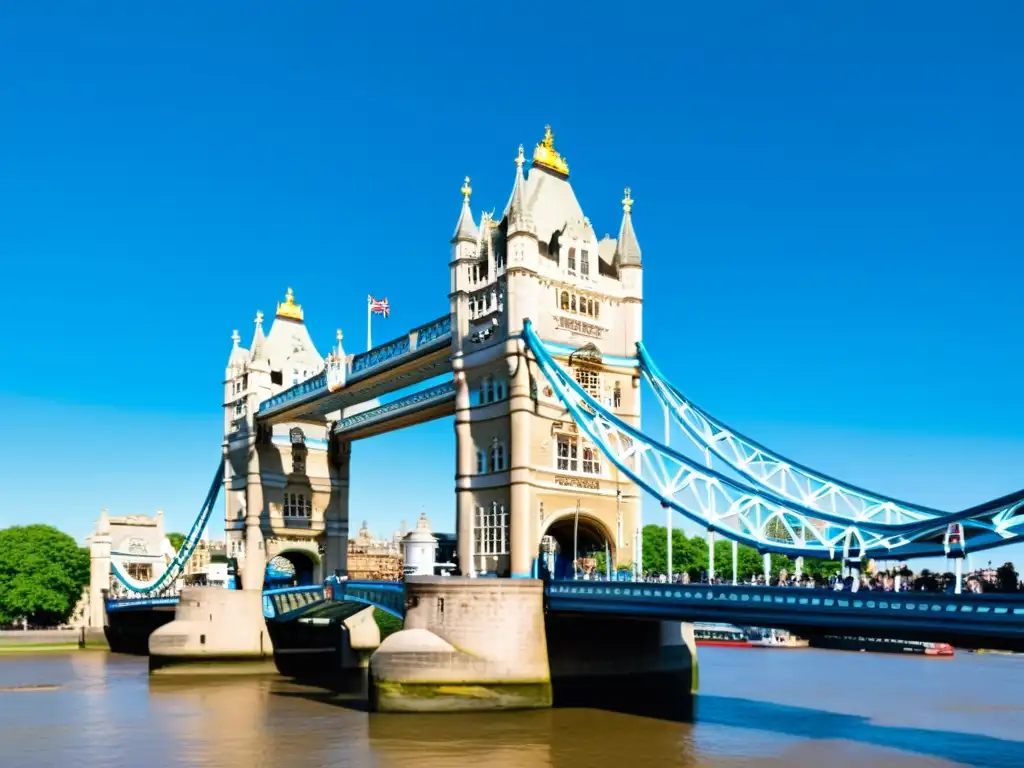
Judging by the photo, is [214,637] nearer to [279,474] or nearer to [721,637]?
[279,474]

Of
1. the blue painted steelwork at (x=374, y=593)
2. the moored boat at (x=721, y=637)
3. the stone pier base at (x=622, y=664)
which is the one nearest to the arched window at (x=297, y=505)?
the blue painted steelwork at (x=374, y=593)

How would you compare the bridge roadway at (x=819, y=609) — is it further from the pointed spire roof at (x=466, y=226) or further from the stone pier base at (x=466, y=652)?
the pointed spire roof at (x=466, y=226)

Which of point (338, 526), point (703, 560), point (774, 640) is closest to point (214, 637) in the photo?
point (338, 526)

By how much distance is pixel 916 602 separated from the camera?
2644 centimetres

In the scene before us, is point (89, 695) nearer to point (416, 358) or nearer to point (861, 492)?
point (416, 358)

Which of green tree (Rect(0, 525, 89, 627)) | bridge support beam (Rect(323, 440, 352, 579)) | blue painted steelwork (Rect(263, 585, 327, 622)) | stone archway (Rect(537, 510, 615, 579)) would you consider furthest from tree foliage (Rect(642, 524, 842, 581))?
green tree (Rect(0, 525, 89, 627))

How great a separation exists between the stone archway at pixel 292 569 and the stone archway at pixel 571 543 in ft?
77.4

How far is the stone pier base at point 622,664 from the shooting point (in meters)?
38.9

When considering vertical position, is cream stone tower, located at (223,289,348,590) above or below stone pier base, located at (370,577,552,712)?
above

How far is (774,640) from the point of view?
74000 millimetres

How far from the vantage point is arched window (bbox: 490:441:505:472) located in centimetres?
4366

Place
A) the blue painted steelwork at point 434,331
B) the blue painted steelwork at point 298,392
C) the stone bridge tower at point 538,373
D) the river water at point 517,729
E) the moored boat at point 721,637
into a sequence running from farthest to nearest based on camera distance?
the moored boat at point 721,637 → the blue painted steelwork at point 298,392 → the blue painted steelwork at point 434,331 → the stone bridge tower at point 538,373 → the river water at point 517,729

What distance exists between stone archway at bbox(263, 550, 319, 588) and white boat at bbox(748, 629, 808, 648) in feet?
97.3

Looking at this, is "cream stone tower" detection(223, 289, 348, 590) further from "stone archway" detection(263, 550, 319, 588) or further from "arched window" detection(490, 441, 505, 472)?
"arched window" detection(490, 441, 505, 472)
